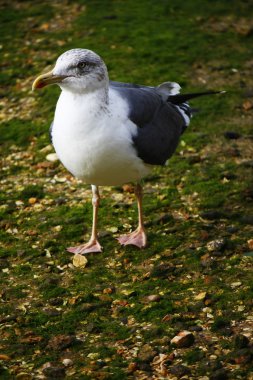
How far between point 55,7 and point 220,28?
1.96 m

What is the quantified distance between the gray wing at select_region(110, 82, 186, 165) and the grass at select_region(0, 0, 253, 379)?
1.86 ft

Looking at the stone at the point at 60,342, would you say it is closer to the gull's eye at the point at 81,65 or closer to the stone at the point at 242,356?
the stone at the point at 242,356

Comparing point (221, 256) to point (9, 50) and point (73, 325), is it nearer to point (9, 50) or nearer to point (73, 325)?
point (73, 325)

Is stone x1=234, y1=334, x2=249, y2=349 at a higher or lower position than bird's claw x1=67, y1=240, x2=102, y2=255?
higher

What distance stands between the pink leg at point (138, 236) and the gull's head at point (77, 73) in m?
0.93

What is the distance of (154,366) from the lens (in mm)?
3758

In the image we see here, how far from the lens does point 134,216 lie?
542 centimetres

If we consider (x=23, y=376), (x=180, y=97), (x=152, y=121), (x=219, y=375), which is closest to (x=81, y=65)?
(x=152, y=121)

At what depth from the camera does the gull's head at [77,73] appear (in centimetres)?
437

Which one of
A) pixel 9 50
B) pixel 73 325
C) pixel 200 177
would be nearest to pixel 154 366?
pixel 73 325

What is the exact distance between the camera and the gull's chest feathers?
14.3ft

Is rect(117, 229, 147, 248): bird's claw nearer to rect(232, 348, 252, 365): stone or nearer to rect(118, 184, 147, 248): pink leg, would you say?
rect(118, 184, 147, 248): pink leg

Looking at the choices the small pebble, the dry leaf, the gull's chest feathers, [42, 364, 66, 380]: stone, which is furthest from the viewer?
the dry leaf

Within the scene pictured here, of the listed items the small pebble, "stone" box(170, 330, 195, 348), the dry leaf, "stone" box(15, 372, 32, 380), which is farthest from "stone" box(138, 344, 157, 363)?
the dry leaf
